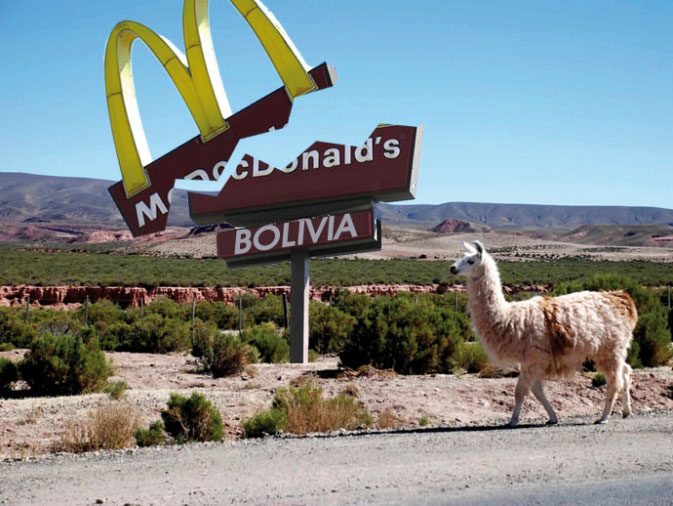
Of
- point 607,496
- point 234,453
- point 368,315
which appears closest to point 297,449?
point 234,453

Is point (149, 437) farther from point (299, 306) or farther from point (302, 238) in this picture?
point (302, 238)

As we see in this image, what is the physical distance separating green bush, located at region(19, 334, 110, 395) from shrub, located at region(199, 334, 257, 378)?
2.58 meters

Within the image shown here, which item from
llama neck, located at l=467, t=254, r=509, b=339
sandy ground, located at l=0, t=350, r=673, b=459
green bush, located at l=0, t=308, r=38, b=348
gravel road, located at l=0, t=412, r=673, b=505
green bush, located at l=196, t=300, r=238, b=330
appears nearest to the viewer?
gravel road, located at l=0, t=412, r=673, b=505

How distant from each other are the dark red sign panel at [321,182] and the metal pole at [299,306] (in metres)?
1.03

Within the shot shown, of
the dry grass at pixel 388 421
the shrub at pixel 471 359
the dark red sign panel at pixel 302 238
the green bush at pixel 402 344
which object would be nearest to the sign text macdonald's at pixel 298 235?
the dark red sign panel at pixel 302 238

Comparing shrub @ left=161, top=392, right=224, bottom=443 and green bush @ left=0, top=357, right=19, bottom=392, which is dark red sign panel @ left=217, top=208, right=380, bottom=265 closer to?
green bush @ left=0, top=357, right=19, bottom=392

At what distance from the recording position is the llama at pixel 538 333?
11789 mm

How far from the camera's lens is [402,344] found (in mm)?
19016

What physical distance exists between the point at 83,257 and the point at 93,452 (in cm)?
7635

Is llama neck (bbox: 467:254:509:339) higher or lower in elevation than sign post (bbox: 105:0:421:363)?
lower

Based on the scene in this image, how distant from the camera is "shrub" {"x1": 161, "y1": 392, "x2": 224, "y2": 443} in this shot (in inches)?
476

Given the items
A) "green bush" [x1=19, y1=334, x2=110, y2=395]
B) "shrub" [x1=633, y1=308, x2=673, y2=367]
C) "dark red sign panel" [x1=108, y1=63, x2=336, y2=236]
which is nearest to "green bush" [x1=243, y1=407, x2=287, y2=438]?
"green bush" [x1=19, y1=334, x2=110, y2=395]

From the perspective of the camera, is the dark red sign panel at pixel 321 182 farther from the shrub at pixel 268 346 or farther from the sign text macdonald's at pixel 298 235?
the shrub at pixel 268 346

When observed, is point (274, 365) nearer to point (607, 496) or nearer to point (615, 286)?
point (615, 286)
